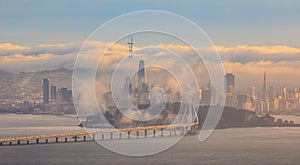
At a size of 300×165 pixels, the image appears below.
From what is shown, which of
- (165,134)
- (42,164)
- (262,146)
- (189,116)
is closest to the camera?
(42,164)

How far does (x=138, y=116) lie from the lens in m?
135

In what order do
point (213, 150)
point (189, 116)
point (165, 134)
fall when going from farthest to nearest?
point (189, 116)
point (165, 134)
point (213, 150)

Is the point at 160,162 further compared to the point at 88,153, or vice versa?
the point at 88,153

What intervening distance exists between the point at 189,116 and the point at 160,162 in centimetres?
7106

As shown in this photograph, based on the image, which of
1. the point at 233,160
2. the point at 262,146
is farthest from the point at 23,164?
the point at 262,146

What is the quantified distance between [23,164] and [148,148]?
82.8 feet

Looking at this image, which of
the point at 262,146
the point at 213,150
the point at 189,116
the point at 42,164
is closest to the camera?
the point at 42,164

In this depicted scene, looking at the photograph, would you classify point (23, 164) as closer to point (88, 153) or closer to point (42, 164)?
point (42, 164)

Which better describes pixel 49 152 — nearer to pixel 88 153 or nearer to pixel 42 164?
pixel 88 153

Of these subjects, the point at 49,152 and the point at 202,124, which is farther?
the point at 202,124

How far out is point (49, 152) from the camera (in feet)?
261

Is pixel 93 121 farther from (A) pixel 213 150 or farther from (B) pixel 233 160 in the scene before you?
(B) pixel 233 160

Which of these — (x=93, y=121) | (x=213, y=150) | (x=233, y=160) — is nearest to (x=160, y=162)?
(x=233, y=160)

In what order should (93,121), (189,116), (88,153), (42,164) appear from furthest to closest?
(93,121)
(189,116)
(88,153)
(42,164)
